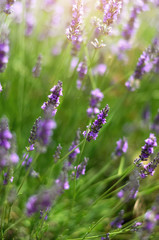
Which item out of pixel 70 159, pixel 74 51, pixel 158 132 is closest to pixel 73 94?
pixel 74 51

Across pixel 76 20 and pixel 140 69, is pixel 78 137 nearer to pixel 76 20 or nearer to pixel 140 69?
pixel 76 20

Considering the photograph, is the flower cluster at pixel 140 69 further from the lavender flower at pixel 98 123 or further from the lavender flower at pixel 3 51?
the lavender flower at pixel 3 51

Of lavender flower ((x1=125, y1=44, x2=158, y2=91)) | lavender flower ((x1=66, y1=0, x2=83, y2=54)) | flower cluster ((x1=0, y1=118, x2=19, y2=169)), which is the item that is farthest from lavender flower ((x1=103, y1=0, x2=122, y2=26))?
flower cluster ((x1=0, y1=118, x2=19, y2=169))

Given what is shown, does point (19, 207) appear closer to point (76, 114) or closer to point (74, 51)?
point (76, 114)

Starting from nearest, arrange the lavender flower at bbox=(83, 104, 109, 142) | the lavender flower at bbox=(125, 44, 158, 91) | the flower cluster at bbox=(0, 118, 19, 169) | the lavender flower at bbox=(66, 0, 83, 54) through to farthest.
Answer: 1. the flower cluster at bbox=(0, 118, 19, 169)
2. the lavender flower at bbox=(83, 104, 109, 142)
3. the lavender flower at bbox=(66, 0, 83, 54)
4. the lavender flower at bbox=(125, 44, 158, 91)

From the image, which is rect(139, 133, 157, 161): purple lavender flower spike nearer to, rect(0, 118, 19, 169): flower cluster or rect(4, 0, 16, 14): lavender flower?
rect(0, 118, 19, 169): flower cluster

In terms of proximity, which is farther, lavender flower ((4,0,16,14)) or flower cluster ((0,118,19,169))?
lavender flower ((4,0,16,14))

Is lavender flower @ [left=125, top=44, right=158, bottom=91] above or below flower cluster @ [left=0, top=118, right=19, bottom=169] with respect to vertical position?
above

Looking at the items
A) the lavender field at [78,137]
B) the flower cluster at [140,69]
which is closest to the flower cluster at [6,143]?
the lavender field at [78,137]
